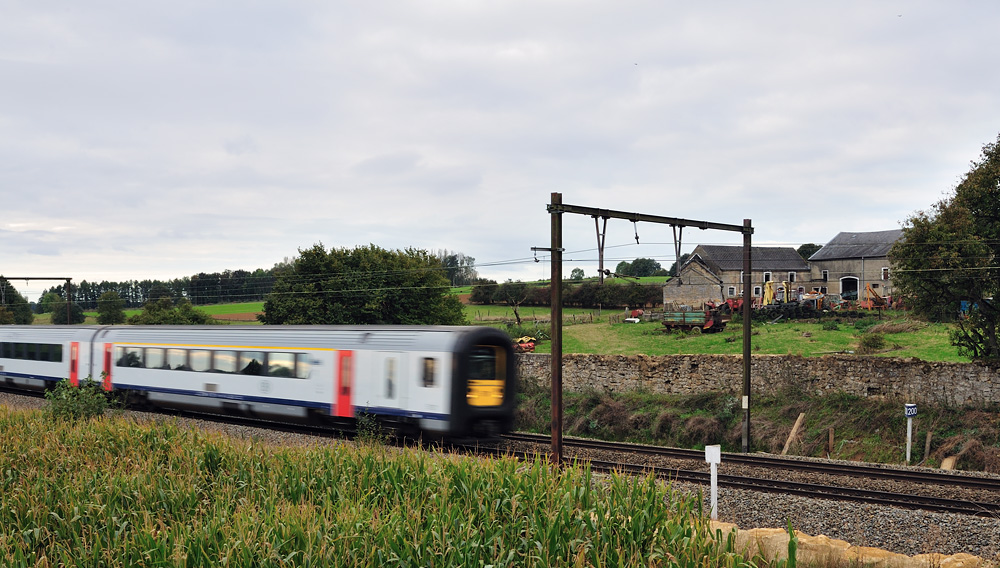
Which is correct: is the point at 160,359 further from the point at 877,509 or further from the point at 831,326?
the point at 831,326

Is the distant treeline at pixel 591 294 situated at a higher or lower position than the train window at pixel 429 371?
higher

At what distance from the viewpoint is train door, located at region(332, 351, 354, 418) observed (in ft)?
60.7

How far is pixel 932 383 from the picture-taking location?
2408cm

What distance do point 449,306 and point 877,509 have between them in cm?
4985

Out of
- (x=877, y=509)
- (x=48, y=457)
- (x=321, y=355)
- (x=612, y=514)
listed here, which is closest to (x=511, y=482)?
(x=612, y=514)

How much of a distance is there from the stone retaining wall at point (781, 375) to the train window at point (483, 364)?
14617 millimetres

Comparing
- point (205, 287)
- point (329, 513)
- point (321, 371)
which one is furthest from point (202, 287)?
point (329, 513)

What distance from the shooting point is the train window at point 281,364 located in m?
20.0

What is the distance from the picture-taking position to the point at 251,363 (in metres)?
21.1

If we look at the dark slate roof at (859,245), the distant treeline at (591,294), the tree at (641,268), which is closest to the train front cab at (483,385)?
the distant treeline at (591,294)

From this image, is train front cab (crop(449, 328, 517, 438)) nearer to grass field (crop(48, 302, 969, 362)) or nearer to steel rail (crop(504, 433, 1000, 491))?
steel rail (crop(504, 433, 1000, 491))

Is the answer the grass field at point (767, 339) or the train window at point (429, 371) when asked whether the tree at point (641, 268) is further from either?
the train window at point (429, 371)

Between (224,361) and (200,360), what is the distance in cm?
137

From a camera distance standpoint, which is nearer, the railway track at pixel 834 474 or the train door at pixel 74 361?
the railway track at pixel 834 474
